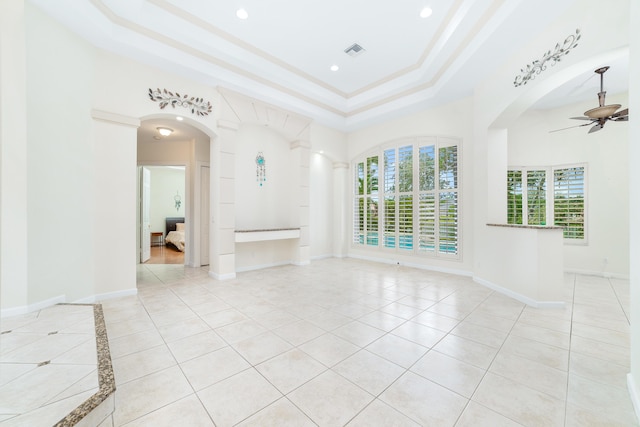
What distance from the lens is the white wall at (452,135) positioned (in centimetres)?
495

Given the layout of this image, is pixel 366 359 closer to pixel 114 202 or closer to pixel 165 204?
pixel 114 202

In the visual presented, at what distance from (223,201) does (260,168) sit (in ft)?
4.35

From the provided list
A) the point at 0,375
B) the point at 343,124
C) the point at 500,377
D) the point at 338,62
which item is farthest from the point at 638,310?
the point at 343,124

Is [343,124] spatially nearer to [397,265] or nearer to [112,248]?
[397,265]

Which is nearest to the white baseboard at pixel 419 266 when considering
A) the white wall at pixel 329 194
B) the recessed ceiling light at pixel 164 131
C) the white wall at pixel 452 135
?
the white wall at pixel 452 135

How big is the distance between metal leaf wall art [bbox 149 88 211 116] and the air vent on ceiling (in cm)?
258

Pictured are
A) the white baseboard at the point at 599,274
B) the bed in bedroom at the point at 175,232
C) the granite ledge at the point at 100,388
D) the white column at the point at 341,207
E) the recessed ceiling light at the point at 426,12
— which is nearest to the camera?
the granite ledge at the point at 100,388

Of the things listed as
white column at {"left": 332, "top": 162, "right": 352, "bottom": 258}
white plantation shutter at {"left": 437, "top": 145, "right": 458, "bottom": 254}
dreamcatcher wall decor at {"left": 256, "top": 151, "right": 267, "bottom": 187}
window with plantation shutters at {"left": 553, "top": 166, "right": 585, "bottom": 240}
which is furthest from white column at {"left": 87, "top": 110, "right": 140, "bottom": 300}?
window with plantation shutters at {"left": 553, "top": 166, "right": 585, "bottom": 240}

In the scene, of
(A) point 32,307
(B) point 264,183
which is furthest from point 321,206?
(A) point 32,307

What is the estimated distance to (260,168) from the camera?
569 cm

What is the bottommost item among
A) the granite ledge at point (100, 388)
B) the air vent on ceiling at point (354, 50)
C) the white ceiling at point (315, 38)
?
the granite ledge at point (100, 388)

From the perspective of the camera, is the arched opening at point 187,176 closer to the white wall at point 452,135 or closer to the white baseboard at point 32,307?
the white baseboard at point 32,307

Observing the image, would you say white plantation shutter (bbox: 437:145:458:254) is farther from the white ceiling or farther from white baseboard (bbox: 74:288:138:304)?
white baseboard (bbox: 74:288:138:304)

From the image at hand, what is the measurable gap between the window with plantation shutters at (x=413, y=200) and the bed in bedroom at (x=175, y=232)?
5774 mm
